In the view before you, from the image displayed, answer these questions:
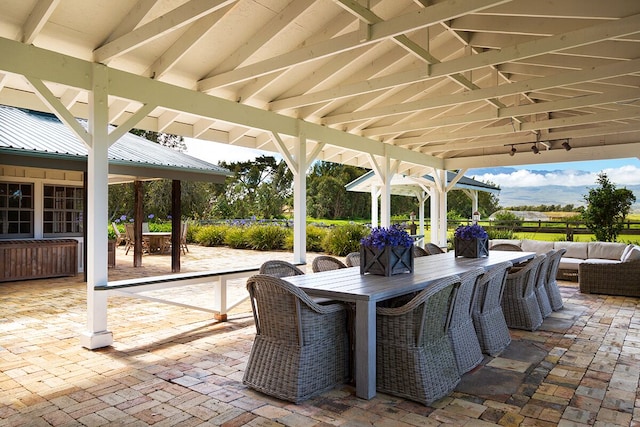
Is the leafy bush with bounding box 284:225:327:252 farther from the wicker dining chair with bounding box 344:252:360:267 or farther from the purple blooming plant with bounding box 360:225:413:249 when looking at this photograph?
the purple blooming plant with bounding box 360:225:413:249

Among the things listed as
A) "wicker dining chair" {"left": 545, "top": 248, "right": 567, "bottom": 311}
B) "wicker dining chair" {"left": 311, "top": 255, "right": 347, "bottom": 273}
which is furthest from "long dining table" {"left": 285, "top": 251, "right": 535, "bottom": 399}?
"wicker dining chair" {"left": 545, "top": 248, "right": 567, "bottom": 311}

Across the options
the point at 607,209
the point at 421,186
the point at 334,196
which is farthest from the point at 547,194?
the point at 607,209

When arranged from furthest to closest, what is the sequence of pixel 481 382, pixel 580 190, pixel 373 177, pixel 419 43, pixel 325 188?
pixel 580 190
pixel 325 188
pixel 373 177
pixel 419 43
pixel 481 382

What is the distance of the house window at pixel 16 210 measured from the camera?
28.7 ft

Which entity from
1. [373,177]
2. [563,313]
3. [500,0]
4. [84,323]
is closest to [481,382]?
[500,0]

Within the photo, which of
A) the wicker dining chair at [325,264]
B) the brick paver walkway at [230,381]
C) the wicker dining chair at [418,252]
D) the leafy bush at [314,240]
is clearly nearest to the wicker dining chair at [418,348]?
the brick paver walkway at [230,381]

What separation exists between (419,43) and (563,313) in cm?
387

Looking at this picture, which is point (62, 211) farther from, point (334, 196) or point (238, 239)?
point (334, 196)

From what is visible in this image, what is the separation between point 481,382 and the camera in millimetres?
3461

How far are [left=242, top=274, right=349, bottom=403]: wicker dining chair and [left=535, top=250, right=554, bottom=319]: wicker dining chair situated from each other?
330cm

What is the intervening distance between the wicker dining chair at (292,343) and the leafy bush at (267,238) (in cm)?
1196

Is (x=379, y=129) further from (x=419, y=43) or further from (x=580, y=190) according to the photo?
(x=580, y=190)

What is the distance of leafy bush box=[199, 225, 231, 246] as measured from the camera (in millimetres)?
17031

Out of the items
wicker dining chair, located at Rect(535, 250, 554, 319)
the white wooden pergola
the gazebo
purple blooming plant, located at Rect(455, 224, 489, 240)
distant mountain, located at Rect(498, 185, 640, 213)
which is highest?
distant mountain, located at Rect(498, 185, 640, 213)
